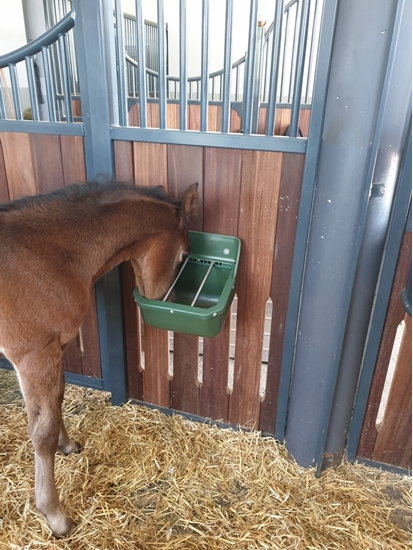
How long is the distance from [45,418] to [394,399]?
1.35m

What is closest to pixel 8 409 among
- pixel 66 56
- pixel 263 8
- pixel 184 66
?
pixel 66 56

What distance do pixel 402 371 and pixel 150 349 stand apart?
1113mm

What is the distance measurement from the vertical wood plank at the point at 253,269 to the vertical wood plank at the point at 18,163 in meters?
0.95

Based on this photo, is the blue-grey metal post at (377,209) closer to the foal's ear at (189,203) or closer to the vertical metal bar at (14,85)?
the foal's ear at (189,203)

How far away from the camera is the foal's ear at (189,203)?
1.42 metres

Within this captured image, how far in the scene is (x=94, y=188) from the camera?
141 cm

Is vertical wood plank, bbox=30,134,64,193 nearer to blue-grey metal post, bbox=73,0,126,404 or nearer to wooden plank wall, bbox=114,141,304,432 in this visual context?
blue-grey metal post, bbox=73,0,126,404

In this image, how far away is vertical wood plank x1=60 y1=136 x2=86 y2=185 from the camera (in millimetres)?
1624

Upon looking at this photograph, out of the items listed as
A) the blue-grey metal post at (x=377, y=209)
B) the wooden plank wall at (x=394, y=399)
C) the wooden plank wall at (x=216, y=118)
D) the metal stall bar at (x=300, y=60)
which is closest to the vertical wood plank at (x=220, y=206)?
the metal stall bar at (x=300, y=60)

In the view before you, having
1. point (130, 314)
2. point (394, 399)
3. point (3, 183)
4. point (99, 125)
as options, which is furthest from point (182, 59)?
point (394, 399)

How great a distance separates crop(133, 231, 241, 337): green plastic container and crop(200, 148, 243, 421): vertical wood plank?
0.06 m

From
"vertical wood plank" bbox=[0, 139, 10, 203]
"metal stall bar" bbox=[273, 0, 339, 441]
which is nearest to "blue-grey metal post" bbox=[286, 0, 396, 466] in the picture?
"metal stall bar" bbox=[273, 0, 339, 441]

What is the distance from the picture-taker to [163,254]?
150 centimetres

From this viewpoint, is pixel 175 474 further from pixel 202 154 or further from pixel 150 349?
pixel 202 154
